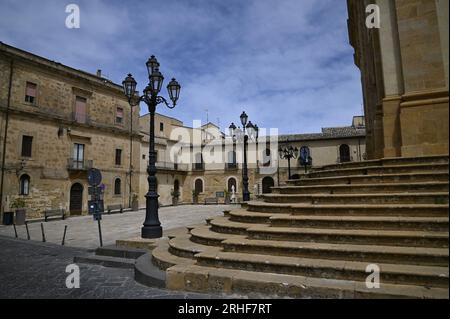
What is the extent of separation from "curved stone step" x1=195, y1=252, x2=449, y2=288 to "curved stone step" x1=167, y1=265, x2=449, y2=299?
0.07 metres

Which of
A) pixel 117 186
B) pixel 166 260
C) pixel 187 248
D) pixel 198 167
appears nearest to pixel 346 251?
pixel 187 248

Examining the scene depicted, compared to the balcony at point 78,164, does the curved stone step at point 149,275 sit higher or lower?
lower

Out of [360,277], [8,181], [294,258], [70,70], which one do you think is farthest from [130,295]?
[70,70]

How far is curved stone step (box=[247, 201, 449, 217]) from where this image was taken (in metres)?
4.12

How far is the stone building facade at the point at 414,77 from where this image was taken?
6.41m

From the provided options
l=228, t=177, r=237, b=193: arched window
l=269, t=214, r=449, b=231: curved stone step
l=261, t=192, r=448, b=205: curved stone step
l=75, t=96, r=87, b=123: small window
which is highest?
l=75, t=96, r=87, b=123: small window

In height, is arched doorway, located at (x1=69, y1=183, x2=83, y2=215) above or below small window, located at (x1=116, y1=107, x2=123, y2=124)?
below

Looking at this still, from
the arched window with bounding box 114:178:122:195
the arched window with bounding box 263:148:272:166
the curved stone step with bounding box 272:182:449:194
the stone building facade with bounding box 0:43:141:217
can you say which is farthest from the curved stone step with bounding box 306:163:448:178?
the arched window with bounding box 263:148:272:166

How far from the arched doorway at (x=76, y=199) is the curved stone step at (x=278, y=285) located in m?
20.0

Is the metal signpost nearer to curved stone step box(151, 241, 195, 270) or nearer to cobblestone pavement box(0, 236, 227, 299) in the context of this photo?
cobblestone pavement box(0, 236, 227, 299)

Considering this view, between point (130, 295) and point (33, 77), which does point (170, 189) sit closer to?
point (33, 77)

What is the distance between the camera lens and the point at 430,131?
252 inches

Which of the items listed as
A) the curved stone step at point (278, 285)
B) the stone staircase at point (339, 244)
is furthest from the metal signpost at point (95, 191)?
the curved stone step at point (278, 285)

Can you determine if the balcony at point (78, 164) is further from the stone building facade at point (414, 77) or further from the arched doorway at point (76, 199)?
the stone building facade at point (414, 77)
